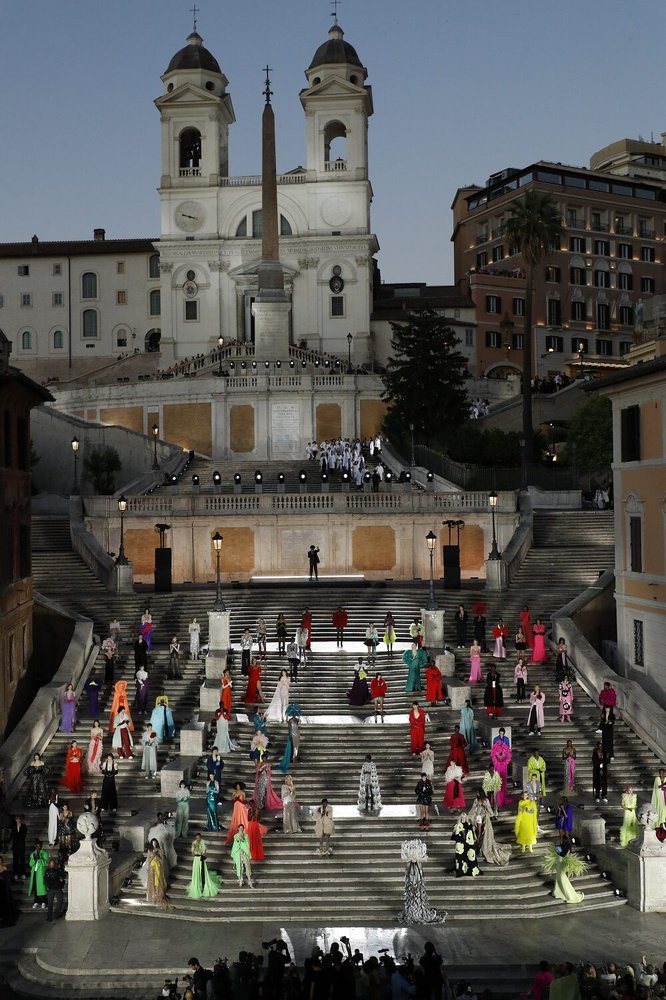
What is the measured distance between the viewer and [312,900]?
2241 centimetres

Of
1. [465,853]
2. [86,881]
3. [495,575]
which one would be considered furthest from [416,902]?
[495,575]

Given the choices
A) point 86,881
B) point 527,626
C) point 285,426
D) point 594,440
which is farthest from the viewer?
point 285,426

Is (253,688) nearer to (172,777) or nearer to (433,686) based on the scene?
(433,686)

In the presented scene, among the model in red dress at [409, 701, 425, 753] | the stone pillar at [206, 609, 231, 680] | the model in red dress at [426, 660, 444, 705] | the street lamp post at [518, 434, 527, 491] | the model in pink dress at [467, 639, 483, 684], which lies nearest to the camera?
the model in red dress at [409, 701, 425, 753]

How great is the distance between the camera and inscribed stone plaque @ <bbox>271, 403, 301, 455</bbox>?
66.6 meters

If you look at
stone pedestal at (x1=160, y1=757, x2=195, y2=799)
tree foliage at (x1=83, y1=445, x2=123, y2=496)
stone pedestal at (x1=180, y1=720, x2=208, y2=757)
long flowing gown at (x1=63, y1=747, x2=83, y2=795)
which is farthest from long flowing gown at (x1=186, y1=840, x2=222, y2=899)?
tree foliage at (x1=83, y1=445, x2=123, y2=496)

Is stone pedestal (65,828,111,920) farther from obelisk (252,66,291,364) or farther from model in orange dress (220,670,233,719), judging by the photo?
obelisk (252,66,291,364)

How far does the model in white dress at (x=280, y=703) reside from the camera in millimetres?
30078

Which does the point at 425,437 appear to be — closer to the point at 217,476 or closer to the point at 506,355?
the point at 217,476

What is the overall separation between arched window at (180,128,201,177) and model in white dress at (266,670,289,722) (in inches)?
2462

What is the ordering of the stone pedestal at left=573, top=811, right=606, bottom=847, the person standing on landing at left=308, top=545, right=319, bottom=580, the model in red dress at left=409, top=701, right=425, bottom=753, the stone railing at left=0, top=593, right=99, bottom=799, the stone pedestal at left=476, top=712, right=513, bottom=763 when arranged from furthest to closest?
the person standing on landing at left=308, top=545, right=319, bottom=580 → the model in red dress at left=409, top=701, right=425, bottom=753 → the stone pedestal at left=476, top=712, right=513, bottom=763 → the stone railing at left=0, top=593, right=99, bottom=799 → the stone pedestal at left=573, top=811, right=606, bottom=847

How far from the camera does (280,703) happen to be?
30156mm

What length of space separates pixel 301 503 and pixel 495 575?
786 centimetres

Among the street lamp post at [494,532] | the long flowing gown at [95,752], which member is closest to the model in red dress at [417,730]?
the long flowing gown at [95,752]
